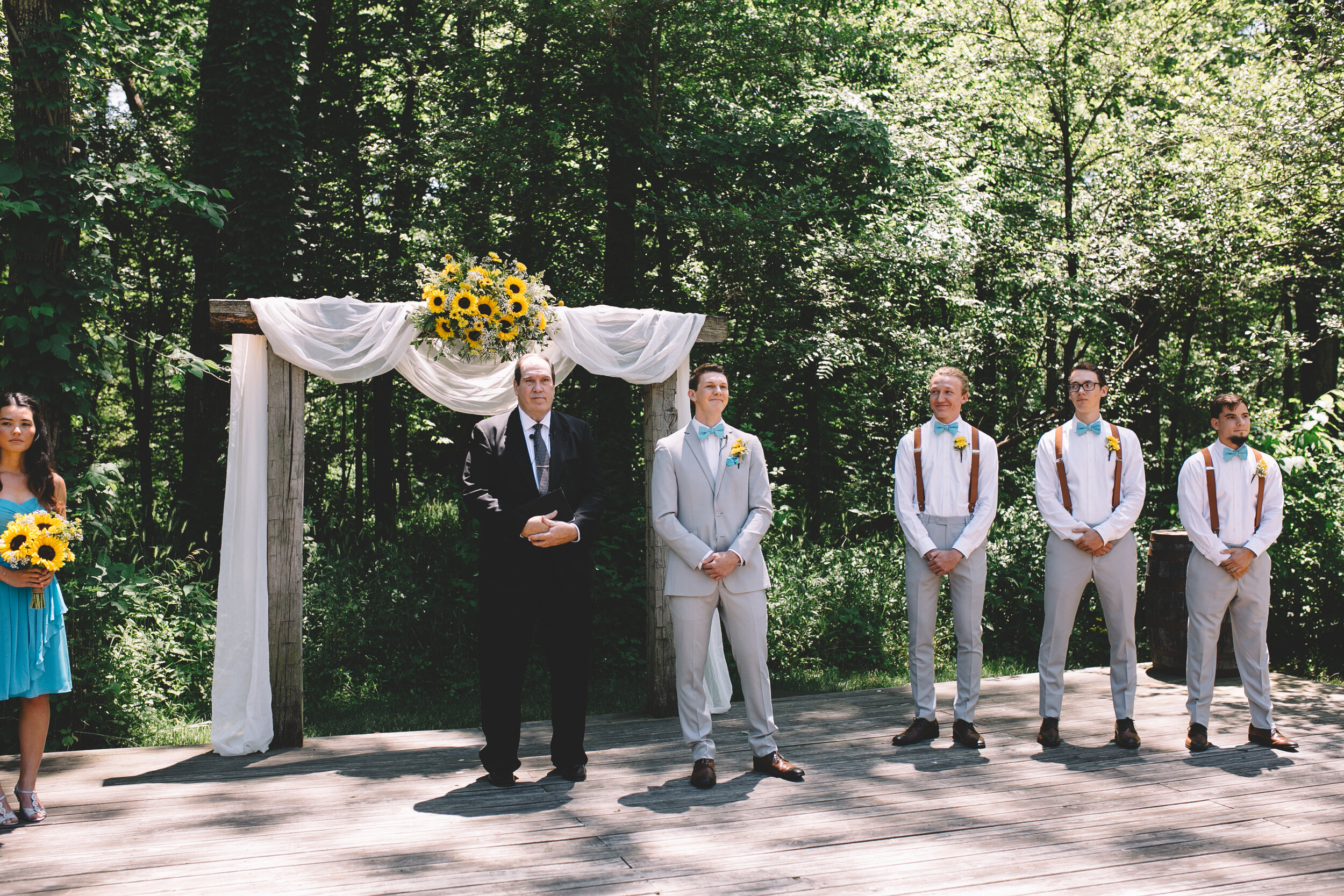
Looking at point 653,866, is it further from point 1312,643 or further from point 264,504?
point 1312,643

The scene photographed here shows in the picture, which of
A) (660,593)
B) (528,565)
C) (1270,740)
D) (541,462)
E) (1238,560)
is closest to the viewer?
(528,565)

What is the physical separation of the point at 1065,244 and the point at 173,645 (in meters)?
8.40

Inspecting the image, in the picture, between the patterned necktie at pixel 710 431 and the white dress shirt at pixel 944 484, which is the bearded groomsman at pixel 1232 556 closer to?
the white dress shirt at pixel 944 484

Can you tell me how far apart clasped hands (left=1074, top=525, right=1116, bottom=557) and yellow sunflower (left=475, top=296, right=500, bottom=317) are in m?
3.27

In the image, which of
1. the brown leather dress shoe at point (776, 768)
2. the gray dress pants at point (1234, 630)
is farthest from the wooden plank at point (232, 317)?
the gray dress pants at point (1234, 630)

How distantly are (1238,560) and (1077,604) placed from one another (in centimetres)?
82

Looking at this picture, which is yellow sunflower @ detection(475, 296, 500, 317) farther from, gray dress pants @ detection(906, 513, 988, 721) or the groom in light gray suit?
gray dress pants @ detection(906, 513, 988, 721)

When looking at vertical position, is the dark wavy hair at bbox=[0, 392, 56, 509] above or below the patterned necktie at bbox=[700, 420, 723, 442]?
below

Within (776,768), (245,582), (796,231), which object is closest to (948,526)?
(776,768)

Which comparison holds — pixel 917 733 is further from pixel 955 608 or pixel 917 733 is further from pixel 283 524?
pixel 283 524

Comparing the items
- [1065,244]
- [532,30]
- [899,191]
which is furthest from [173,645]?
[1065,244]

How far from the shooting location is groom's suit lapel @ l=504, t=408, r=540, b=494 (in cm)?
444

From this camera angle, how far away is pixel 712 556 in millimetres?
4391

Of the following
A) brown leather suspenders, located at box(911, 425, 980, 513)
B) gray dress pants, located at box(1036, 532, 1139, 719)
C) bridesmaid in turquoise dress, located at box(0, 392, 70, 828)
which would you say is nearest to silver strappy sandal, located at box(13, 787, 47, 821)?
bridesmaid in turquoise dress, located at box(0, 392, 70, 828)
